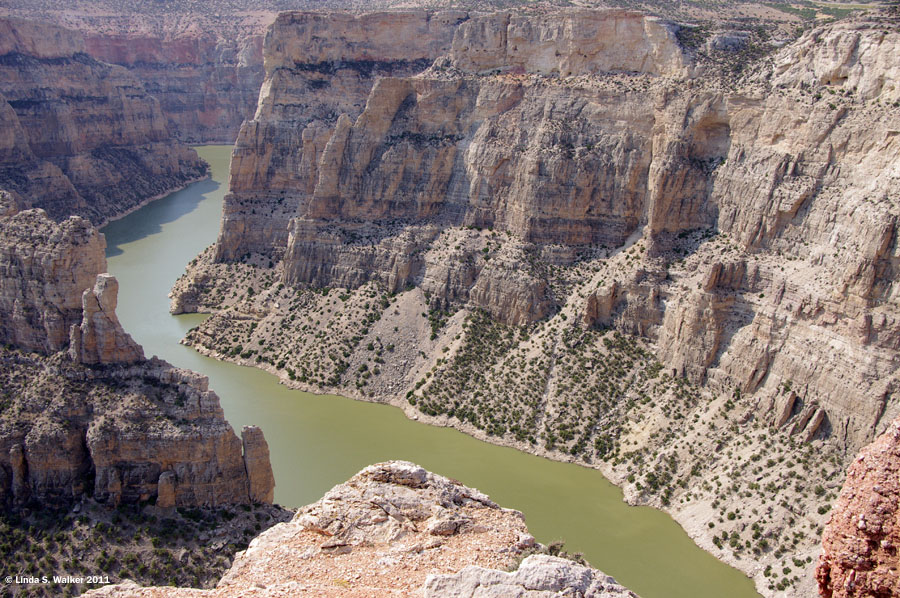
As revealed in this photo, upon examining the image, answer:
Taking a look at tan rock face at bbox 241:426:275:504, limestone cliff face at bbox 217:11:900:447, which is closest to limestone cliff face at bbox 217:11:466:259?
limestone cliff face at bbox 217:11:900:447

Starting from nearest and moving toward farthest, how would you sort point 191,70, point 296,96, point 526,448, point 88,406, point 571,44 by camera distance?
point 88,406 → point 526,448 → point 571,44 → point 296,96 → point 191,70

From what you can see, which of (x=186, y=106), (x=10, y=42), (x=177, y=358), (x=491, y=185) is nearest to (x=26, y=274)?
(x=177, y=358)

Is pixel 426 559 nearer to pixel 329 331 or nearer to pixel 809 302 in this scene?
pixel 809 302

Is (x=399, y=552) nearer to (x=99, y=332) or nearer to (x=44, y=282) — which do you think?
(x=99, y=332)

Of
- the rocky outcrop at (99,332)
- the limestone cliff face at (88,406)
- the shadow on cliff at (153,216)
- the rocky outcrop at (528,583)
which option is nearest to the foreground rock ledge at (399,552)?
the rocky outcrop at (528,583)

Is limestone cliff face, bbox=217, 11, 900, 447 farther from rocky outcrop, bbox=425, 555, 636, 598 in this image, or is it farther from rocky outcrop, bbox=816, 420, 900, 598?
rocky outcrop, bbox=816, 420, 900, 598

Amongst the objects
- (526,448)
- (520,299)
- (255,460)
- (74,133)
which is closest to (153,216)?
(74,133)
